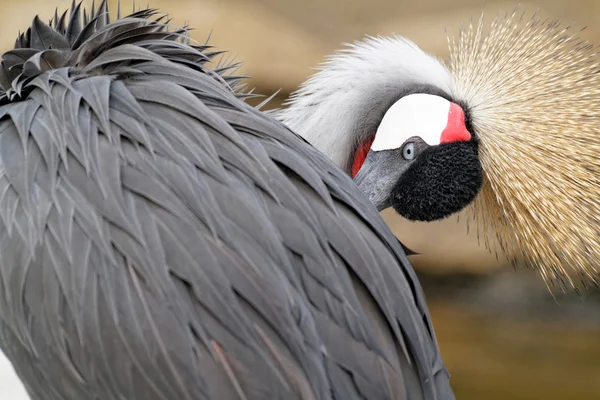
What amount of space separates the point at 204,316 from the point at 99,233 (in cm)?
13

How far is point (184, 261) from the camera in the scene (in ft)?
2.35

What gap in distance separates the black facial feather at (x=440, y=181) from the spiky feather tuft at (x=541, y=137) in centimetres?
4

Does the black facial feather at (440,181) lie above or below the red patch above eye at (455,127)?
below

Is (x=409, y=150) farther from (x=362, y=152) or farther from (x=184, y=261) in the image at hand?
(x=184, y=261)

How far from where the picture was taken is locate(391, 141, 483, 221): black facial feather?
1.32 meters

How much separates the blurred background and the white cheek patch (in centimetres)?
116

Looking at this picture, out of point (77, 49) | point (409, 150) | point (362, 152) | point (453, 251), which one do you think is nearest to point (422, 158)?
point (409, 150)

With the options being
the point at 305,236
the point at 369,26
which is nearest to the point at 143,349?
the point at 305,236

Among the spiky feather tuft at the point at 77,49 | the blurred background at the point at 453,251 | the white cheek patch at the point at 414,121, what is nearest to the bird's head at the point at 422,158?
the white cheek patch at the point at 414,121

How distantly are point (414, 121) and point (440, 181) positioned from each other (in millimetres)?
116

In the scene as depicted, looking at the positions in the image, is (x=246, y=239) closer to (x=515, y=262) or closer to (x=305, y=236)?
(x=305, y=236)

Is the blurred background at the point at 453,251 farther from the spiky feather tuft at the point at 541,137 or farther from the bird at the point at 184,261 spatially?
the bird at the point at 184,261

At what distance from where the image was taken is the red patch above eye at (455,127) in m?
1.31

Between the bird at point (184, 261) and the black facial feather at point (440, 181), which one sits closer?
the bird at point (184, 261)
